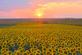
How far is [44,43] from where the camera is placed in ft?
58.9

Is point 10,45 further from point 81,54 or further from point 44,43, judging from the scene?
point 81,54

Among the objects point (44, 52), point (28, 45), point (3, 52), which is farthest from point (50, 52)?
point (28, 45)

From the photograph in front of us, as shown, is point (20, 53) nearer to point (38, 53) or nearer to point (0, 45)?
point (38, 53)

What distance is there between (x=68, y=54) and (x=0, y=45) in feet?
16.4

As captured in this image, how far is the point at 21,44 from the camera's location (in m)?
18.3

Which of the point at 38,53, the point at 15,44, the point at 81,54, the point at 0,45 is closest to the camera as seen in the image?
the point at 38,53

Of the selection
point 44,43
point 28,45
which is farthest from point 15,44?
point 44,43

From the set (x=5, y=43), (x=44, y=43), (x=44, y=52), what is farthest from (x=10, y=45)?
(x=44, y=52)

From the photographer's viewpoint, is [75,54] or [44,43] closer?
[75,54]

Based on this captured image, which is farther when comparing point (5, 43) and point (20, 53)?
point (5, 43)

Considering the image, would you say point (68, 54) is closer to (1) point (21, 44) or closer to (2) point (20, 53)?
(2) point (20, 53)

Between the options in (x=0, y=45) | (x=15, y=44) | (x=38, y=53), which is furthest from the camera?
(x=15, y=44)

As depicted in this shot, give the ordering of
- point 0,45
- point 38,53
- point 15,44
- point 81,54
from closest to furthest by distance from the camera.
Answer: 1. point 38,53
2. point 81,54
3. point 0,45
4. point 15,44

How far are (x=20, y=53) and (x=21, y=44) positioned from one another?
4.72 m
